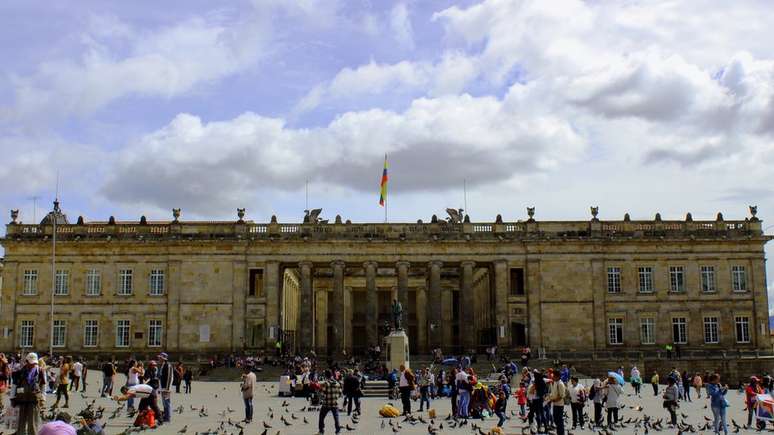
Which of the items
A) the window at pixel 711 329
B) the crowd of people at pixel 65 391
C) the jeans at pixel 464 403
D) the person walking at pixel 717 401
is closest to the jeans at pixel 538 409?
the jeans at pixel 464 403

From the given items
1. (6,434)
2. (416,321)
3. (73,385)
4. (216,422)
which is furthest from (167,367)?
(416,321)

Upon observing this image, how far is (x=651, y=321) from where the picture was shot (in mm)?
55094

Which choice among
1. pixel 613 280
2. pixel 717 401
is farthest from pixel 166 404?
pixel 613 280

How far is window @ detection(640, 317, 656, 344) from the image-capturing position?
54.9 metres

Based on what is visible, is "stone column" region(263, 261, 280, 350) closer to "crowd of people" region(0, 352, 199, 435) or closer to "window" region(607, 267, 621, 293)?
"window" region(607, 267, 621, 293)

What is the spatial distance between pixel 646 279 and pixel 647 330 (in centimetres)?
303

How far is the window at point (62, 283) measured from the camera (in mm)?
55094

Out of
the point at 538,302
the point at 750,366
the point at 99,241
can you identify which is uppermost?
the point at 99,241

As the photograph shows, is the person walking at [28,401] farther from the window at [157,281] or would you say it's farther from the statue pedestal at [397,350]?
the window at [157,281]

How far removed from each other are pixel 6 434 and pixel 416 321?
54005 millimetres

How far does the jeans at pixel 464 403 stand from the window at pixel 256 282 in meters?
32.2

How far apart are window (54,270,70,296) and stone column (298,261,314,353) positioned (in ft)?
45.3

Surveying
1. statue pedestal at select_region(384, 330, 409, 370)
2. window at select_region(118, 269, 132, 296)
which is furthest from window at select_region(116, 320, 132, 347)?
statue pedestal at select_region(384, 330, 409, 370)

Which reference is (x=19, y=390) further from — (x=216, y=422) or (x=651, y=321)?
(x=651, y=321)
